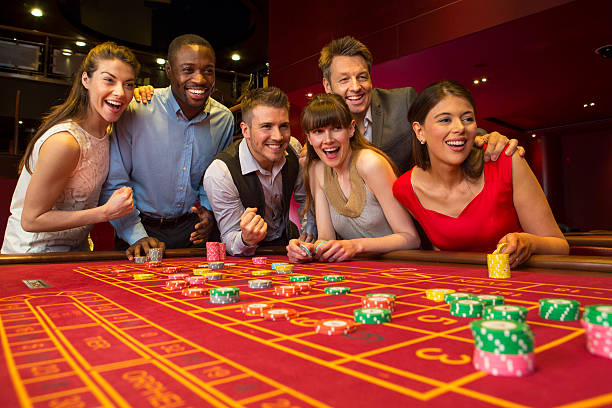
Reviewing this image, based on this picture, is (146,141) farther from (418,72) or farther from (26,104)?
(26,104)

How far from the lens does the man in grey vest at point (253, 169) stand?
3.15 metres

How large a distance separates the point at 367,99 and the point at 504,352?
2.89 m

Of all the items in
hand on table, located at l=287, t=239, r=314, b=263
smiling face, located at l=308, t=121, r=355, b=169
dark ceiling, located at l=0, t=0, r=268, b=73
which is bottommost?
hand on table, located at l=287, t=239, r=314, b=263

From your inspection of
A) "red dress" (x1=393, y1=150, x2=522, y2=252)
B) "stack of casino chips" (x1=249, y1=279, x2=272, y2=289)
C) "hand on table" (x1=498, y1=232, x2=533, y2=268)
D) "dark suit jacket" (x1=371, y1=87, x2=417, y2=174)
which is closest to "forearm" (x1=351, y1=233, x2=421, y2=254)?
"red dress" (x1=393, y1=150, x2=522, y2=252)

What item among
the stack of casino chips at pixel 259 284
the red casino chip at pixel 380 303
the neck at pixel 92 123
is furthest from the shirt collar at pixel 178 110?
the red casino chip at pixel 380 303

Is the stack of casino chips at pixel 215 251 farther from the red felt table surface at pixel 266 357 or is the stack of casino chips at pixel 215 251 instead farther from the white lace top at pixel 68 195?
the red felt table surface at pixel 266 357

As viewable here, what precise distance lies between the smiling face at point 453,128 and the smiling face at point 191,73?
6.20ft

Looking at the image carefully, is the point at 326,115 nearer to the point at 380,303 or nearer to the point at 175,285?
the point at 175,285

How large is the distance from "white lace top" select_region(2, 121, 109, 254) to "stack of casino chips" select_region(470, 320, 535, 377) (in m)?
2.80

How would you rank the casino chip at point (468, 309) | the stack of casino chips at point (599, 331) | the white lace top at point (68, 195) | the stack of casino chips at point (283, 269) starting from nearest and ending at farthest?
1. the stack of casino chips at point (599, 331)
2. the casino chip at point (468, 309)
3. the stack of casino chips at point (283, 269)
4. the white lace top at point (68, 195)

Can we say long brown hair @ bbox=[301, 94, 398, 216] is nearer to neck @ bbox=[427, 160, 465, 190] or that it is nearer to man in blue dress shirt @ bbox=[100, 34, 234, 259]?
neck @ bbox=[427, 160, 465, 190]

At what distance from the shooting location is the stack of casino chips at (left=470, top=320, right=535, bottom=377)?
0.67 metres

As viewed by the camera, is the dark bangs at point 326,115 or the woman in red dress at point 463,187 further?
the dark bangs at point 326,115

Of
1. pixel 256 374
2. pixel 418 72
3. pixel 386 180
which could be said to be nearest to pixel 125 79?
pixel 386 180
